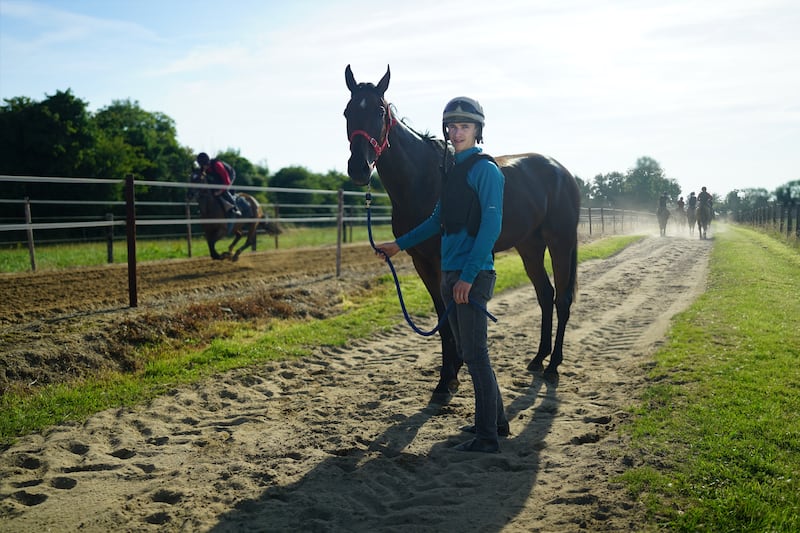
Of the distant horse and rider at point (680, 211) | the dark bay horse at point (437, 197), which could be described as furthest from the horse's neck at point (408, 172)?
the distant horse and rider at point (680, 211)

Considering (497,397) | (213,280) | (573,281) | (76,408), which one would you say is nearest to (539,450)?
(497,397)

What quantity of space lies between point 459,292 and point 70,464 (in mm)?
2516

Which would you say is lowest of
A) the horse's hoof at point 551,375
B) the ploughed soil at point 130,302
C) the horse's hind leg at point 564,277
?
the horse's hoof at point 551,375

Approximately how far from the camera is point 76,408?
441 cm

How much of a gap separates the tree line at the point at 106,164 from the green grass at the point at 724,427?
524 inches

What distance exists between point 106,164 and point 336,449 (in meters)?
23.3

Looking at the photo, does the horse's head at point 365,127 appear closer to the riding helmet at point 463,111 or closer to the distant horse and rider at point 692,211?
the riding helmet at point 463,111

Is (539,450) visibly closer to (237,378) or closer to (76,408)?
(237,378)

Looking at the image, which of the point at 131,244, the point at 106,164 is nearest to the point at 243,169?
the point at 106,164

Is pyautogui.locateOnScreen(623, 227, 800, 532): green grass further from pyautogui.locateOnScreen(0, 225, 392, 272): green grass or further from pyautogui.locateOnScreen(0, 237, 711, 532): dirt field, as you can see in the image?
pyautogui.locateOnScreen(0, 225, 392, 272): green grass

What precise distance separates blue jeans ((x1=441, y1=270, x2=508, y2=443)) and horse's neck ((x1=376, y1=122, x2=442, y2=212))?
51.2 inches

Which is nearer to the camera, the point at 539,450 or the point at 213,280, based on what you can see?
the point at 539,450

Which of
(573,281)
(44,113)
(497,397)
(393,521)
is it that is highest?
(44,113)

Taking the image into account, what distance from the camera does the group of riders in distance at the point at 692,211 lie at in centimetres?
2381
